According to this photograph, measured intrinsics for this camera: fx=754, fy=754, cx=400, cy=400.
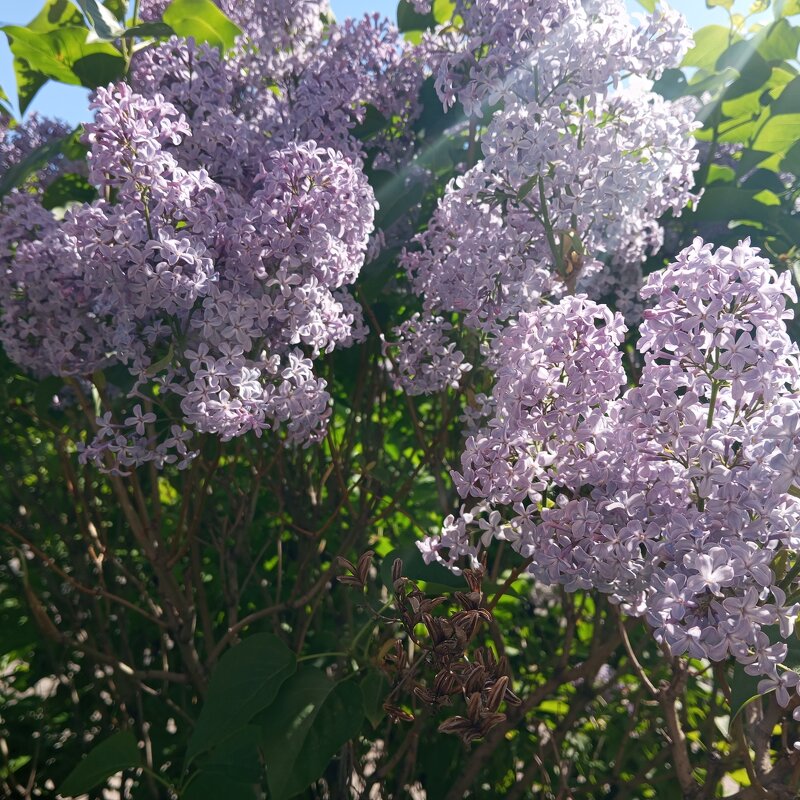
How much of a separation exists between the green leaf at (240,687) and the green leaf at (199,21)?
1.13 m

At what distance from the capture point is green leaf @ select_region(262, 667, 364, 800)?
106 centimetres

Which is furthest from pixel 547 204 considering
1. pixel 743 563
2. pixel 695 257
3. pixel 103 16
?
pixel 103 16

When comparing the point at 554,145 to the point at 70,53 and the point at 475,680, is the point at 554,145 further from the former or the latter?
the point at 70,53

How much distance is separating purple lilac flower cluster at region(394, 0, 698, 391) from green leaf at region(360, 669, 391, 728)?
57 centimetres

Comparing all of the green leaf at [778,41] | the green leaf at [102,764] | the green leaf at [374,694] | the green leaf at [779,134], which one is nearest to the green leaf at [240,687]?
the green leaf at [374,694]

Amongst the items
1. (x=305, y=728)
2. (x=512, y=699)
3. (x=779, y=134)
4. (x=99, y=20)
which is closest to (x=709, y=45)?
(x=779, y=134)

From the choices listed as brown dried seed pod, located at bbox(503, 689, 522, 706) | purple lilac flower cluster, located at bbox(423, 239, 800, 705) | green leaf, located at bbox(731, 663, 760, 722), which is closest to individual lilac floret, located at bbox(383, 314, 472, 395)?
purple lilac flower cluster, located at bbox(423, 239, 800, 705)

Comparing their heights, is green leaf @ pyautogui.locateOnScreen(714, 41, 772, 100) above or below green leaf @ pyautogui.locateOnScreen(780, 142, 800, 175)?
above

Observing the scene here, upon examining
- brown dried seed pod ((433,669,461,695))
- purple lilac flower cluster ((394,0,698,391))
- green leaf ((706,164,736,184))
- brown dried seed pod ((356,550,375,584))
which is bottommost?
brown dried seed pod ((433,669,461,695))

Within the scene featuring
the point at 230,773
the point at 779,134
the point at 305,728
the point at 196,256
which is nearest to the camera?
the point at 196,256

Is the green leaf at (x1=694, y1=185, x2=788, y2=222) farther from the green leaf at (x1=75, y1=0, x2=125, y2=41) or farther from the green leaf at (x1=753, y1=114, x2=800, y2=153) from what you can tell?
the green leaf at (x1=75, y1=0, x2=125, y2=41)

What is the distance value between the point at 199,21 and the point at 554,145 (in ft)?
2.87

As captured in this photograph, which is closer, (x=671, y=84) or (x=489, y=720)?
(x=489, y=720)

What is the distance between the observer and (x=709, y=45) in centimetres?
171
